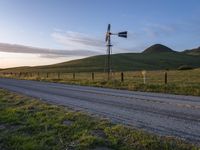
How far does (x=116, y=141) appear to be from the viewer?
735cm

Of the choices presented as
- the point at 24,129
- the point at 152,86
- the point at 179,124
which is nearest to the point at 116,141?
the point at 179,124

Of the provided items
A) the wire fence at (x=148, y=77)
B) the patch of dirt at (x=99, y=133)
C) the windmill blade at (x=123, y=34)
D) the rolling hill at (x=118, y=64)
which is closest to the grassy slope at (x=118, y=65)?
the rolling hill at (x=118, y=64)

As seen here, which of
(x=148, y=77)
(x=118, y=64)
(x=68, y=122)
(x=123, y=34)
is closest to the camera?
(x=68, y=122)

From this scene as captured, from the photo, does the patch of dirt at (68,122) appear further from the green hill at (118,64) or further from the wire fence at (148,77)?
the green hill at (118,64)

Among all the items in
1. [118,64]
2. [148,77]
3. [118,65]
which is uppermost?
[118,64]

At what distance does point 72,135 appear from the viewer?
815 centimetres

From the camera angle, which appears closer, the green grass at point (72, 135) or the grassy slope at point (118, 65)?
the green grass at point (72, 135)

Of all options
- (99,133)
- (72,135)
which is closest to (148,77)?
(99,133)

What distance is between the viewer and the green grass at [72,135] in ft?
23.3

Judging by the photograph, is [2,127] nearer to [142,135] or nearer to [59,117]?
[59,117]

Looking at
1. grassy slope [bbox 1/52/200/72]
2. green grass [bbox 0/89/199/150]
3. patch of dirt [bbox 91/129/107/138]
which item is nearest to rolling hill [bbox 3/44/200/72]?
grassy slope [bbox 1/52/200/72]

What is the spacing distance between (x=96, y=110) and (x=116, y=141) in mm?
4925

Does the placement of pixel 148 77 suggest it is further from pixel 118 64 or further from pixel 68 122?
pixel 118 64

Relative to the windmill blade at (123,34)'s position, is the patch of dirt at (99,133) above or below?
below
